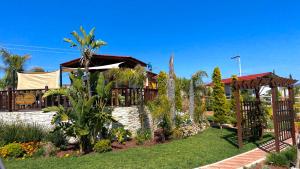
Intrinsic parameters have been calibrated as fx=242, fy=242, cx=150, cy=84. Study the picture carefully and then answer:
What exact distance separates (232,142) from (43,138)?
7974 millimetres

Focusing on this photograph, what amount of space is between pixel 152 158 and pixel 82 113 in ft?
10.6

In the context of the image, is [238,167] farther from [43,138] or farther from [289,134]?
[43,138]

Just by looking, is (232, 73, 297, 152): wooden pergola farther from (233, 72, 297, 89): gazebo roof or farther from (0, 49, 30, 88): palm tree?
(0, 49, 30, 88): palm tree

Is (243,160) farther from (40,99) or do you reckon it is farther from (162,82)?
(162,82)

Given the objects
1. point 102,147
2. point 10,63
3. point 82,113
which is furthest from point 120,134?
point 10,63

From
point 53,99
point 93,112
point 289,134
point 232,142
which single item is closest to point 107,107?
point 93,112

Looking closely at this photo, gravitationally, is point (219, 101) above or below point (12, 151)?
above

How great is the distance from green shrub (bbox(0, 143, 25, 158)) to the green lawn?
504mm

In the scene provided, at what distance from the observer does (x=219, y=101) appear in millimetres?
14461

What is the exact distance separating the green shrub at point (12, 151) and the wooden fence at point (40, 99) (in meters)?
2.96

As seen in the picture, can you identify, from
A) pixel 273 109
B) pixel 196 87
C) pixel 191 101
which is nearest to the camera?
pixel 273 109

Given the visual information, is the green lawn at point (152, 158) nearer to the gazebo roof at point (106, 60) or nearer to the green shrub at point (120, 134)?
the green shrub at point (120, 134)

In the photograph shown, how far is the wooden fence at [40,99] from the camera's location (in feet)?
38.5

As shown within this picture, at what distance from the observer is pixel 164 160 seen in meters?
7.50
